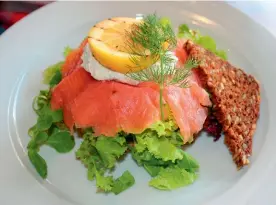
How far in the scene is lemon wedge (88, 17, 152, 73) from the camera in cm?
281

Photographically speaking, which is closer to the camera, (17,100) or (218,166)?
(218,166)

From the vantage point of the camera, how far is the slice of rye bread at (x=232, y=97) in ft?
9.98

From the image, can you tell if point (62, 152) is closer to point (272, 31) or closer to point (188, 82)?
point (188, 82)

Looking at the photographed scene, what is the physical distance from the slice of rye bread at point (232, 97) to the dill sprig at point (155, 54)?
0.99ft

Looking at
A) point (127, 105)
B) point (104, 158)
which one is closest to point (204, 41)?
point (127, 105)

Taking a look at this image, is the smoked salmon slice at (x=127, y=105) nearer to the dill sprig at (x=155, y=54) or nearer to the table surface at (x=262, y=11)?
the dill sprig at (x=155, y=54)

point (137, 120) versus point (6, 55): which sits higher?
point (137, 120)

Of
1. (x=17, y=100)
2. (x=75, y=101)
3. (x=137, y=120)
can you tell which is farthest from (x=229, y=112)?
(x=17, y=100)

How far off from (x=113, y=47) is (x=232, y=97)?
941 mm

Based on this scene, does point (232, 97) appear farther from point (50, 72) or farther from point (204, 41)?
point (50, 72)

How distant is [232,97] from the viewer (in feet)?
10.5

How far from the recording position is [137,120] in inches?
113

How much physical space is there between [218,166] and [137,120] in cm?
65

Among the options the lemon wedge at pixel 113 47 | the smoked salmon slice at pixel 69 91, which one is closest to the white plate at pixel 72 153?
the smoked salmon slice at pixel 69 91
